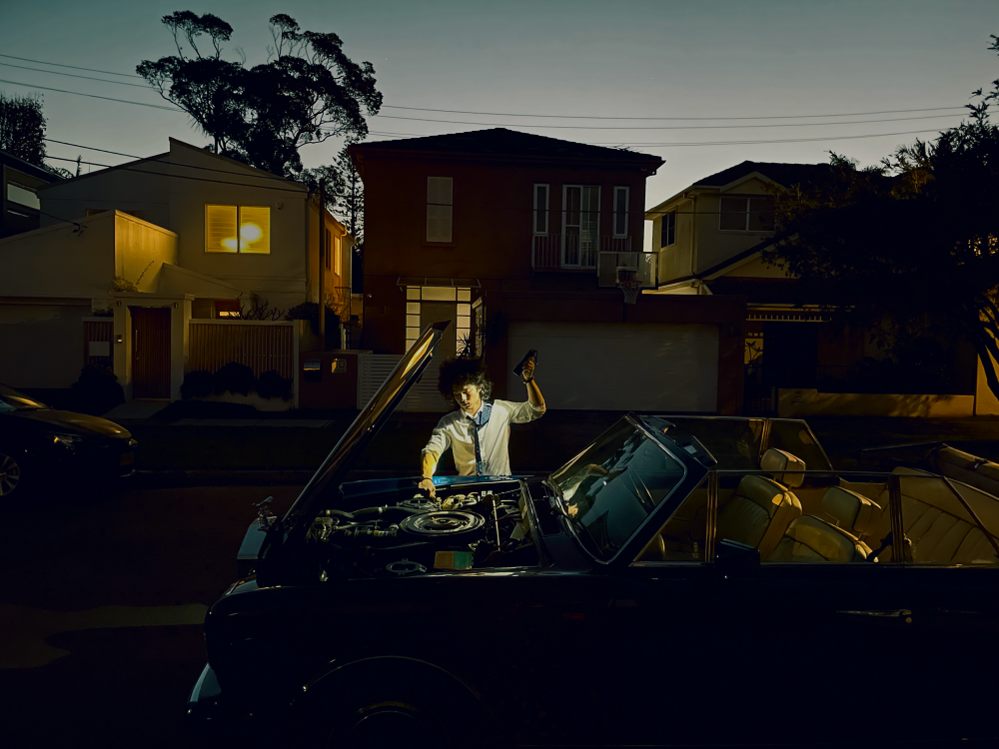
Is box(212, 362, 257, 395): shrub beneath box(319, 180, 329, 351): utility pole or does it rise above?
beneath

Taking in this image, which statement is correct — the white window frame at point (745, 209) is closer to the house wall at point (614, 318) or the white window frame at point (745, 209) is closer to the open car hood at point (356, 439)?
the house wall at point (614, 318)

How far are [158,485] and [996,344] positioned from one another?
13.8 metres

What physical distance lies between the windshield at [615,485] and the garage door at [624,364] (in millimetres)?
12742

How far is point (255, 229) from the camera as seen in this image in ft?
74.5

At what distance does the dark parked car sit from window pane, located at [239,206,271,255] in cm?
1474

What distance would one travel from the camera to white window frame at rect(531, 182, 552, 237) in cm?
2112

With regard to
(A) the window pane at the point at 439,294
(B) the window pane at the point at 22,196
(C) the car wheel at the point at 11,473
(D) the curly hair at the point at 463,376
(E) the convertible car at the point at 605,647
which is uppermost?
(B) the window pane at the point at 22,196

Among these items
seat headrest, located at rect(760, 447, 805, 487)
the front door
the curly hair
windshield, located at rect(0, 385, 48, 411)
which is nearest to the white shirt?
the curly hair

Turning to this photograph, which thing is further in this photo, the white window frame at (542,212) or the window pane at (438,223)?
the white window frame at (542,212)

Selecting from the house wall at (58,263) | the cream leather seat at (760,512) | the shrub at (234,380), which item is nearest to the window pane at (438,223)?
the shrub at (234,380)

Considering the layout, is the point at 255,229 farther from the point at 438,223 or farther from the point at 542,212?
the point at 542,212

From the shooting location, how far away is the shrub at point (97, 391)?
16.1m

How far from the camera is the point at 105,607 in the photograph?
4.93 m

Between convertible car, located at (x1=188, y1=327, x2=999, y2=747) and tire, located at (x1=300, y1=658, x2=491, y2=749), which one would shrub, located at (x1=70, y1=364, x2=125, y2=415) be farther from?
tire, located at (x1=300, y1=658, x2=491, y2=749)
